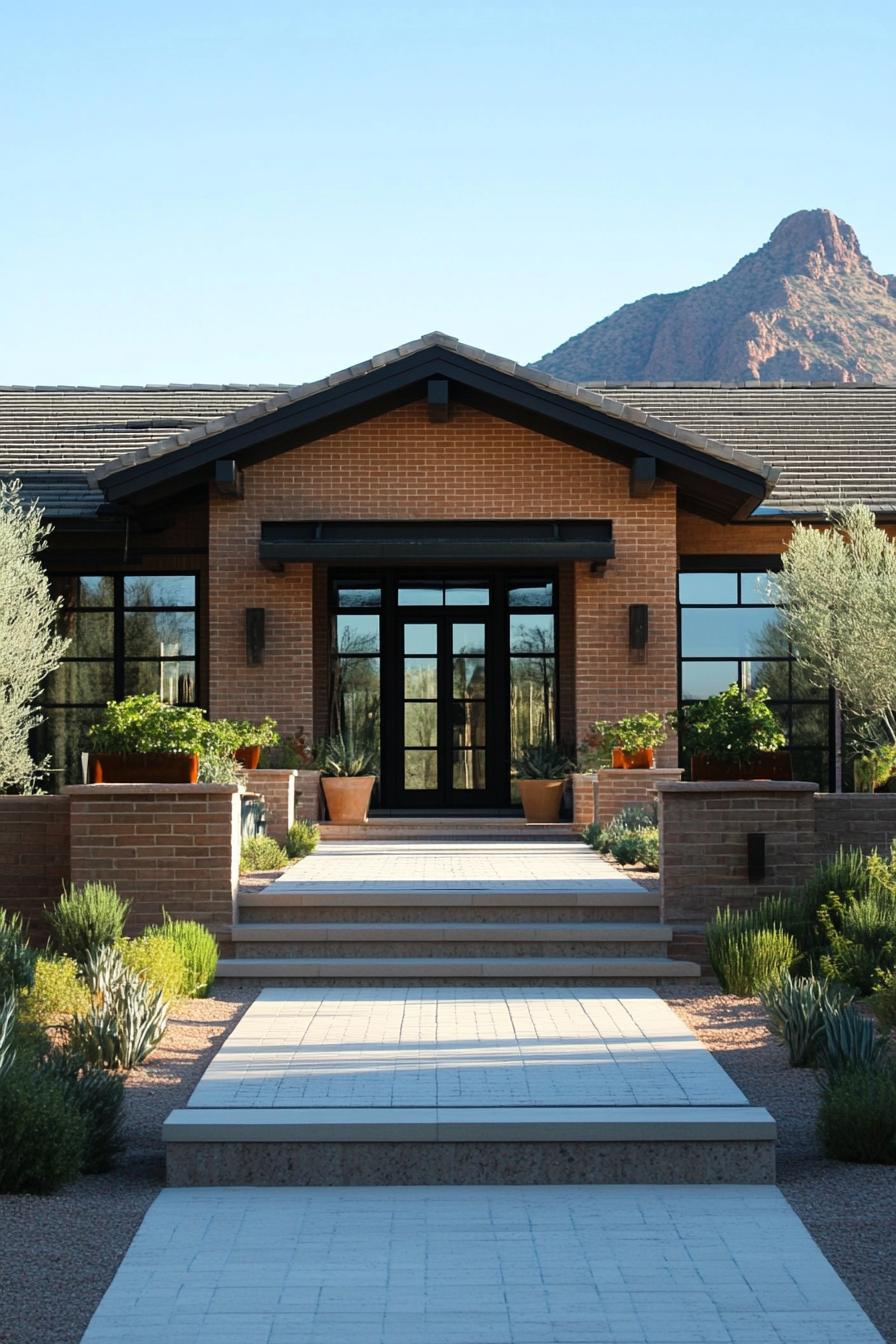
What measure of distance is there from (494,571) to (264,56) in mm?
6816

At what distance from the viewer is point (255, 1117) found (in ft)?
21.8

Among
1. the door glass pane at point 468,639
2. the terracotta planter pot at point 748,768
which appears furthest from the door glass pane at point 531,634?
the terracotta planter pot at point 748,768

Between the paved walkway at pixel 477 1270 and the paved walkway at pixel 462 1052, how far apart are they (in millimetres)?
671

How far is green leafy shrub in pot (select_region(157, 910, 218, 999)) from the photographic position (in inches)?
397

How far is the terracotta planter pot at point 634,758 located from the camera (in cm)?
1673

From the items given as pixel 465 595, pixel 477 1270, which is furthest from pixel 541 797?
pixel 477 1270

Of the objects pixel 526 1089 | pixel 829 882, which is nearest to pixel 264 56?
pixel 829 882

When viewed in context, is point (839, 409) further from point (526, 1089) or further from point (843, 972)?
point (526, 1089)

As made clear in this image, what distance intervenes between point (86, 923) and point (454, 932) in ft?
8.07

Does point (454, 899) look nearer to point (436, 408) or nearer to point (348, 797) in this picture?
point (348, 797)

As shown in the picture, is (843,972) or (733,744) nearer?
(843,972)

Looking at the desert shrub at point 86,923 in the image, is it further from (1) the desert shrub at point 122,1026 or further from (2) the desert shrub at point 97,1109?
(2) the desert shrub at point 97,1109

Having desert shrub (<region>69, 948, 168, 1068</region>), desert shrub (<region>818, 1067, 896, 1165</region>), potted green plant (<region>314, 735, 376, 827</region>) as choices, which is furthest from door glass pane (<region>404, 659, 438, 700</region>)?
desert shrub (<region>818, 1067, 896, 1165</region>)

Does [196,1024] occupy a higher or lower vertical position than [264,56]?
lower
